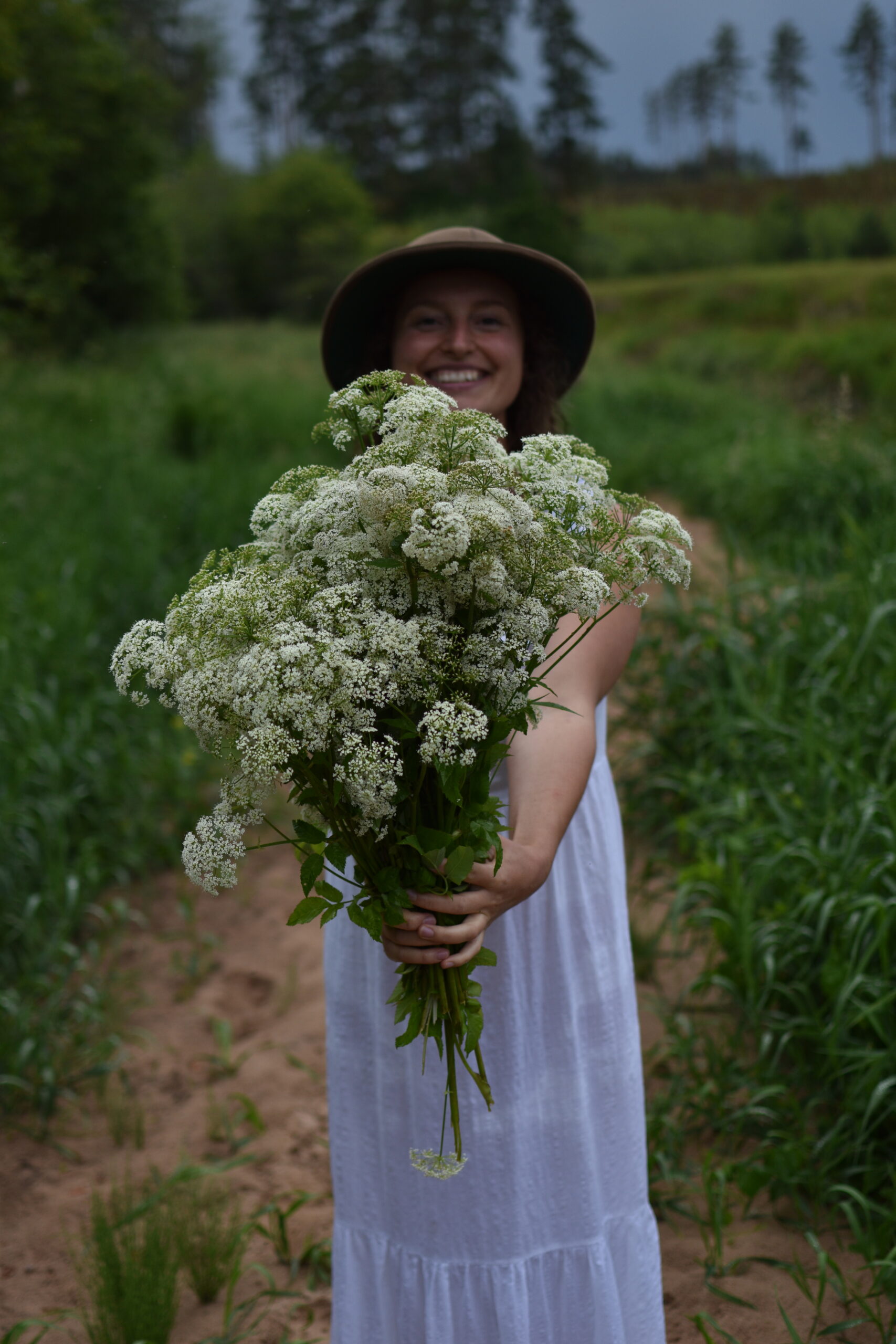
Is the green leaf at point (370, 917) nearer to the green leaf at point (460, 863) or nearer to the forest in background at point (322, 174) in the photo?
the green leaf at point (460, 863)

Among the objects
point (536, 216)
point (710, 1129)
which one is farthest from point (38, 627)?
point (536, 216)

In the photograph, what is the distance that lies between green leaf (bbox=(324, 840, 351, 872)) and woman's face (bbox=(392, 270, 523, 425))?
34.8 inches

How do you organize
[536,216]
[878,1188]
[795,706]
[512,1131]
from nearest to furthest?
[512,1131]
[878,1188]
[795,706]
[536,216]

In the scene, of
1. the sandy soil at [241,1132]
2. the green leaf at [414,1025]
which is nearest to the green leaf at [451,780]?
the green leaf at [414,1025]

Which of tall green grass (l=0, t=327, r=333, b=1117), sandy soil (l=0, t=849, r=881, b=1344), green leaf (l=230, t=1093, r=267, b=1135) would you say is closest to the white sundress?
sandy soil (l=0, t=849, r=881, b=1344)

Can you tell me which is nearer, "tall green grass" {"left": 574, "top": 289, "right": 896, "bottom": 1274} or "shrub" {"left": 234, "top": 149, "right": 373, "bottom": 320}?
"tall green grass" {"left": 574, "top": 289, "right": 896, "bottom": 1274}

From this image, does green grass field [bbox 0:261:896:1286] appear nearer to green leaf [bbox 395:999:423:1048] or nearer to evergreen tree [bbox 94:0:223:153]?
green leaf [bbox 395:999:423:1048]

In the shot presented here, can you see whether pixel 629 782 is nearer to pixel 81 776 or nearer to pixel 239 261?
pixel 81 776

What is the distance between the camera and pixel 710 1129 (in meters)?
2.76

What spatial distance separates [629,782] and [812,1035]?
160cm

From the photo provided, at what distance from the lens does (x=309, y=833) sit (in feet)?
3.76

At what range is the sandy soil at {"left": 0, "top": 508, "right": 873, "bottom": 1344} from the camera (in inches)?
91.4

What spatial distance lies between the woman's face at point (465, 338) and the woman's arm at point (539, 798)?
0.48 meters

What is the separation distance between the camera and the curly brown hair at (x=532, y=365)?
198 cm
